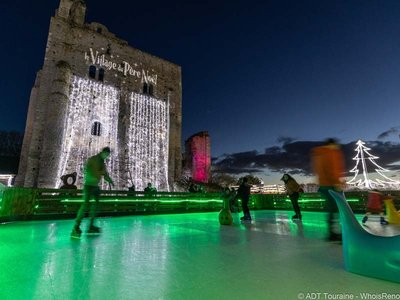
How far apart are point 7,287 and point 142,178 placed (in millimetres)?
18576

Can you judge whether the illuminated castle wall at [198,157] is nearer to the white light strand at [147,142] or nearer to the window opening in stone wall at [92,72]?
the white light strand at [147,142]

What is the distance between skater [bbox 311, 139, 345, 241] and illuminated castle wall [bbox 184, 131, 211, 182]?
94.5ft

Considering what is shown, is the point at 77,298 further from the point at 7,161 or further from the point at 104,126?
the point at 7,161

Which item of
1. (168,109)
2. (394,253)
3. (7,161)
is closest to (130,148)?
(168,109)

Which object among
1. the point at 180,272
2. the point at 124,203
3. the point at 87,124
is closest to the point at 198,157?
the point at 87,124

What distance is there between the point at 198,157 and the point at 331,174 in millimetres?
29639

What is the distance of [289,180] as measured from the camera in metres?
6.88

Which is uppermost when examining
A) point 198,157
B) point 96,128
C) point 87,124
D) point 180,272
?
point 198,157

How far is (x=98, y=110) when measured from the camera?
1853 centimetres

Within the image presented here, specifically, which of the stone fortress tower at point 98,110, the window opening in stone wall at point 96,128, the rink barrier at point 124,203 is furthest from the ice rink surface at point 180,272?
the window opening in stone wall at point 96,128

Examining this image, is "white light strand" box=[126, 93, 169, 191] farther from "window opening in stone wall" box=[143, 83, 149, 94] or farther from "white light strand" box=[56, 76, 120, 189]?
"white light strand" box=[56, 76, 120, 189]

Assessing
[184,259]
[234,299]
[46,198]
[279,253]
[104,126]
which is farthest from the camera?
[104,126]

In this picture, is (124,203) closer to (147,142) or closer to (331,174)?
(331,174)

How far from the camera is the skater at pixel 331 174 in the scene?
3553 millimetres
